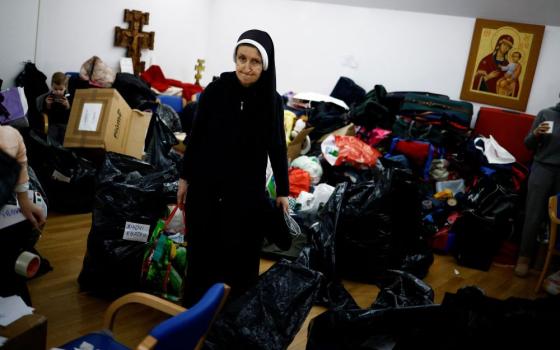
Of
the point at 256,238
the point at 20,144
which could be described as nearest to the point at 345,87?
the point at 256,238

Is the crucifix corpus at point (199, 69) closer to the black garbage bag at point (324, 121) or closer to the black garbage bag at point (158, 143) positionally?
the black garbage bag at point (324, 121)

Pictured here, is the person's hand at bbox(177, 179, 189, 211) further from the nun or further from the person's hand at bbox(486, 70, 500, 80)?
the person's hand at bbox(486, 70, 500, 80)

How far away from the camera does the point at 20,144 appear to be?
175 cm

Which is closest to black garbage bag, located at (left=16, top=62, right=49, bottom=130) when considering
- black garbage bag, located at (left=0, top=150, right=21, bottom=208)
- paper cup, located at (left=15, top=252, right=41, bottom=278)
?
paper cup, located at (left=15, top=252, right=41, bottom=278)

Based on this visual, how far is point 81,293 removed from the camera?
8.07ft

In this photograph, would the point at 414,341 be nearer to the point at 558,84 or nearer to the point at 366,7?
the point at 558,84

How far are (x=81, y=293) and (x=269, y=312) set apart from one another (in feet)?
4.07

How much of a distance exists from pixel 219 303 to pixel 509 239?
324 cm

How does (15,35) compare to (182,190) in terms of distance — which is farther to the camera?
(15,35)

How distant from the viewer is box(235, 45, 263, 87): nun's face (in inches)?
71.4

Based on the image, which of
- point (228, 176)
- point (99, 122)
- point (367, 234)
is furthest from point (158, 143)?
point (228, 176)

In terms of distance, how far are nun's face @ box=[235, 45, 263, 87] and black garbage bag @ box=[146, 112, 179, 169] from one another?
2.09 m

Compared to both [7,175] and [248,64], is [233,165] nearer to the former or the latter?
[248,64]

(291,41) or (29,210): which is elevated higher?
(291,41)
